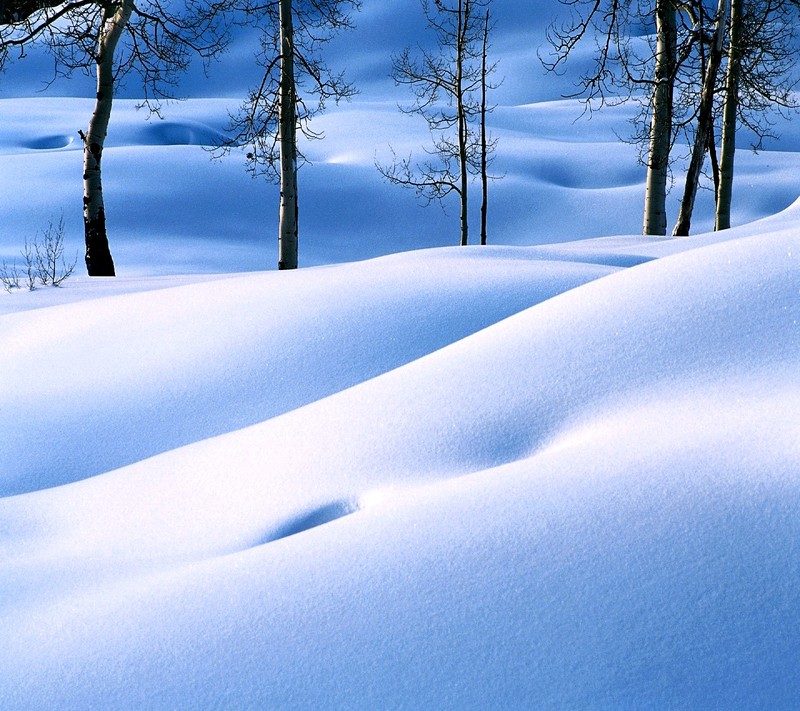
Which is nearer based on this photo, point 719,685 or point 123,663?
point 719,685

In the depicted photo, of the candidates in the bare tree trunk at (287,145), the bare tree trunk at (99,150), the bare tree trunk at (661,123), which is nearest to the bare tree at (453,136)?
the bare tree trunk at (287,145)

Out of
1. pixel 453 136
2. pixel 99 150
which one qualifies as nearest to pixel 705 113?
pixel 99 150

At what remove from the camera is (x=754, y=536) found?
5.57ft

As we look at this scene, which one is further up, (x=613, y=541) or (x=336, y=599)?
(x=613, y=541)

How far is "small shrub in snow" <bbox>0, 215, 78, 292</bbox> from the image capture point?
8.29 metres

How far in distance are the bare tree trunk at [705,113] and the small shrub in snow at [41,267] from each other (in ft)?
24.1

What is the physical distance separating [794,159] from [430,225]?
927 centimetres

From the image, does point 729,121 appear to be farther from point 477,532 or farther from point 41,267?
point 477,532

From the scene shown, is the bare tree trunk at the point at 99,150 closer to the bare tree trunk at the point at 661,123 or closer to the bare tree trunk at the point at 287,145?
the bare tree trunk at the point at 287,145

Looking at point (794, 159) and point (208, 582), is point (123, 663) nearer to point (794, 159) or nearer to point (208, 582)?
point (208, 582)

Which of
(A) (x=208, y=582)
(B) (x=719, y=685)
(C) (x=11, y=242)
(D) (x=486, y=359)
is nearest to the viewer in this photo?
(B) (x=719, y=685)

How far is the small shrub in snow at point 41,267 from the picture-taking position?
8.29m

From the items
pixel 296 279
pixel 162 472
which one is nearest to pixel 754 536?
pixel 162 472

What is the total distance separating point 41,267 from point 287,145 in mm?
3130
